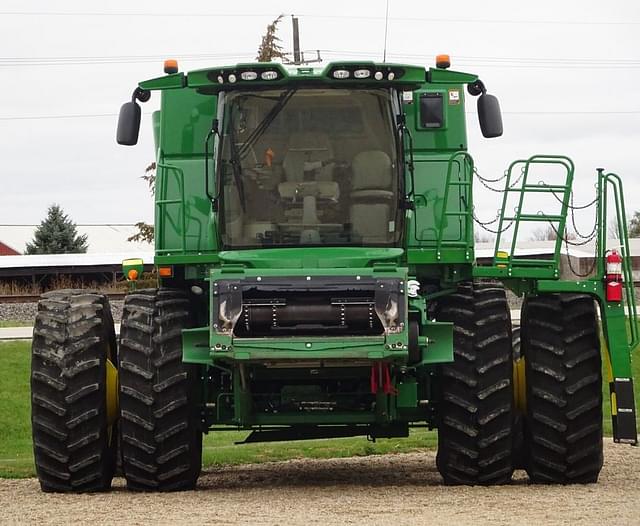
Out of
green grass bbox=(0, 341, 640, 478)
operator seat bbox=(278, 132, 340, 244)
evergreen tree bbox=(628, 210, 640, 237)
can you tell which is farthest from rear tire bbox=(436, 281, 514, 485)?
evergreen tree bbox=(628, 210, 640, 237)

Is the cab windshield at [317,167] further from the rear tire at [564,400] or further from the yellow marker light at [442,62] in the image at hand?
the rear tire at [564,400]

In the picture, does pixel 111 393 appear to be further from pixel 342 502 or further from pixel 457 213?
pixel 457 213

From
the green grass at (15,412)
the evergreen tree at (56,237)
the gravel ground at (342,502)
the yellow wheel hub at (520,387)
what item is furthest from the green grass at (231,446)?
the evergreen tree at (56,237)

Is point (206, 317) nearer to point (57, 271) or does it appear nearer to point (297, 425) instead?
point (297, 425)

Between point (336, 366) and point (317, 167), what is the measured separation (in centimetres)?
191

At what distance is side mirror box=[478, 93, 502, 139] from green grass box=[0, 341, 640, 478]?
611 cm

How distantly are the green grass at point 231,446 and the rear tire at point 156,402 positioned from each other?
3.84 m

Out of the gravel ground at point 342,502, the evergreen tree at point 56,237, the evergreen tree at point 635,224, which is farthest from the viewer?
the evergreen tree at point 635,224

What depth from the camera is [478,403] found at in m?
12.6

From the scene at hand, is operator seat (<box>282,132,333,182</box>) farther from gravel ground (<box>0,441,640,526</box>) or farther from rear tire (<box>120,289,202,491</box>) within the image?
gravel ground (<box>0,441,640,526</box>)

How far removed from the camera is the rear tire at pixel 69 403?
1284 centimetres

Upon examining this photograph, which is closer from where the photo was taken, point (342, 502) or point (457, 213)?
Answer: point (342, 502)

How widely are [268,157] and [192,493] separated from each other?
3062 millimetres

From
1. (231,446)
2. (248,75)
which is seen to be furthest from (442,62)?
(231,446)
